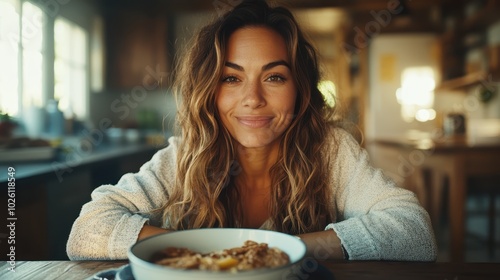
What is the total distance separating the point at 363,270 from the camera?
28.5 inches

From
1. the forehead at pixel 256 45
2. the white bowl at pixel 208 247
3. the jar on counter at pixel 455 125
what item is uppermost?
the forehead at pixel 256 45

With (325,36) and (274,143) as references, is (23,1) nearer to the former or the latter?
(274,143)

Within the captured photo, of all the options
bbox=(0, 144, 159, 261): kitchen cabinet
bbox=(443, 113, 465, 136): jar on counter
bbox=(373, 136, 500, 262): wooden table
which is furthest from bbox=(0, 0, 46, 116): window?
bbox=(443, 113, 465, 136): jar on counter

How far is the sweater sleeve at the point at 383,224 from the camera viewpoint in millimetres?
874

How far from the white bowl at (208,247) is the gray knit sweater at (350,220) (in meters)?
0.27

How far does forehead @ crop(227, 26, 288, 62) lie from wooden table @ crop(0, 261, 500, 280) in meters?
0.64

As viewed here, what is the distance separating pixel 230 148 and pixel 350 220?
49 centimetres

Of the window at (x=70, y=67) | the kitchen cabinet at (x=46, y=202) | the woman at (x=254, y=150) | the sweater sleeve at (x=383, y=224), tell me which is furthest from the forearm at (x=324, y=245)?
the window at (x=70, y=67)

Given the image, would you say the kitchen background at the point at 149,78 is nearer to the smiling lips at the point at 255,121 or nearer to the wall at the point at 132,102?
the wall at the point at 132,102

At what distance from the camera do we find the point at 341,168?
1.25 m

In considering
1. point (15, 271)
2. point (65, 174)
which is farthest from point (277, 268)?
point (65, 174)

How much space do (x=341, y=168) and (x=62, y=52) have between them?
3740 mm

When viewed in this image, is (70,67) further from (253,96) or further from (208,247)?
(208,247)

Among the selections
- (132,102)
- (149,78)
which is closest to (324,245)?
(149,78)
